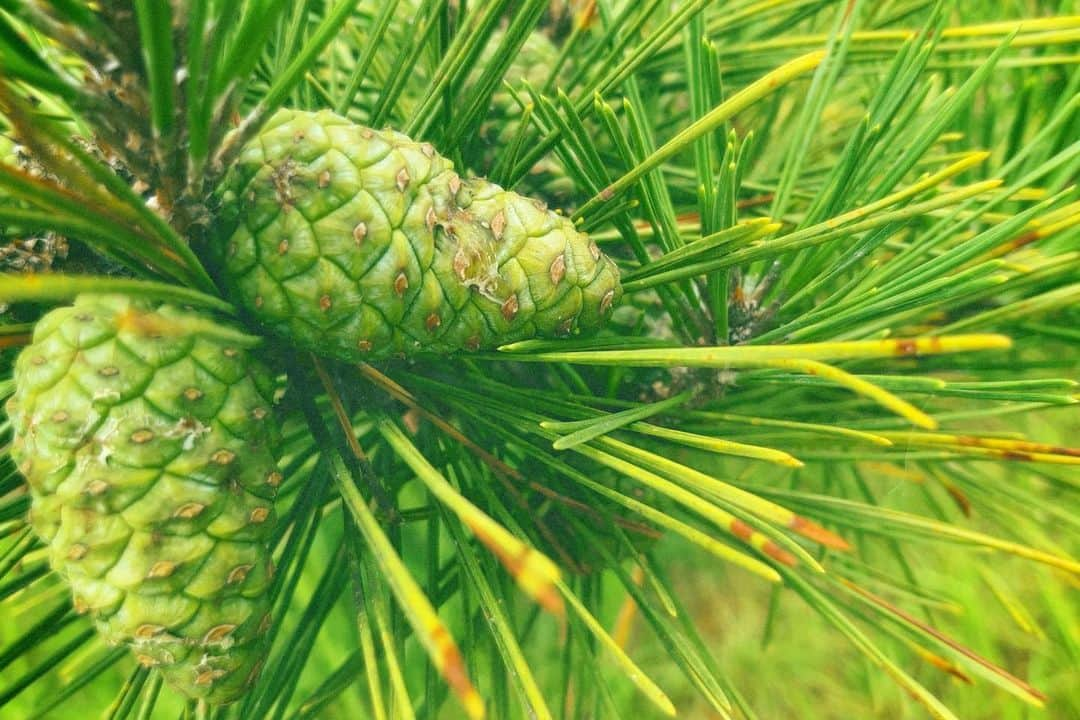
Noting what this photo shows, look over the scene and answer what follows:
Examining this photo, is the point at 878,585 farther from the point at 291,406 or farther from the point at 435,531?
the point at 291,406

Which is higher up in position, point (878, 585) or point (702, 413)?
point (702, 413)

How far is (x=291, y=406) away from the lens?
482 mm

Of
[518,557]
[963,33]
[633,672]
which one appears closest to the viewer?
[518,557]

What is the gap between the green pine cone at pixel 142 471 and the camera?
34 cm

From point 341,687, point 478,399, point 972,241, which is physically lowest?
point 341,687

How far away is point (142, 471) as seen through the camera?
349 millimetres

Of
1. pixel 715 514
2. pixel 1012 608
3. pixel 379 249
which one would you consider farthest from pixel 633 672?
pixel 1012 608

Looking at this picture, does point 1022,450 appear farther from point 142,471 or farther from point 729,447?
point 142,471

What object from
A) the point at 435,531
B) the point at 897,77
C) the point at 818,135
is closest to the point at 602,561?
the point at 435,531

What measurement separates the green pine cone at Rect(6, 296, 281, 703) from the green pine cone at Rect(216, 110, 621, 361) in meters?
0.05

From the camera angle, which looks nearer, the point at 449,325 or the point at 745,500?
the point at 745,500

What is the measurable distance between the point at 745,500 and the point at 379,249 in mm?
198

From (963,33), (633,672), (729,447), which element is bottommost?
(633,672)

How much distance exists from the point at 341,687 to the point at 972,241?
1.56 feet
